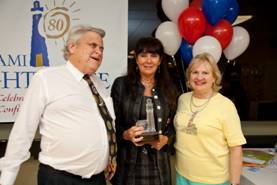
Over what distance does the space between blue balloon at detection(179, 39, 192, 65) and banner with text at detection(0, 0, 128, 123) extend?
1.65 ft

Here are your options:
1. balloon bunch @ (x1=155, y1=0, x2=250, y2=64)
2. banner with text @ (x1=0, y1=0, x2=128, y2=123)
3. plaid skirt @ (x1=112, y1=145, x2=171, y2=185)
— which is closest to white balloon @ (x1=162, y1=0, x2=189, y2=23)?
balloon bunch @ (x1=155, y1=0, x2=250, y2=64)

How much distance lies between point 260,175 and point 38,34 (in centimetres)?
194

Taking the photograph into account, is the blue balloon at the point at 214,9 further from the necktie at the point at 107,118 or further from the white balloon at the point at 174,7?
the necktie at the point at 107,118

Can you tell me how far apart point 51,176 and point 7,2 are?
1.54 m

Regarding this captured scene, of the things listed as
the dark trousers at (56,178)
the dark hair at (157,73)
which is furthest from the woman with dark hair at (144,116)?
the dark trousers at (56,178)

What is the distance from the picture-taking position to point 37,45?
243 cm

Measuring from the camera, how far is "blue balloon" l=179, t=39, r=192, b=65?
7.60 feet

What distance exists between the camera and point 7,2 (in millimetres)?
2367

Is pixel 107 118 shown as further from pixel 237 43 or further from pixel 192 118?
pixel 237 43

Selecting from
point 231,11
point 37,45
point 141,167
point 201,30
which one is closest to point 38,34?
point 37,45

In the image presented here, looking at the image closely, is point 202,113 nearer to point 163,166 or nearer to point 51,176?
point 163,166

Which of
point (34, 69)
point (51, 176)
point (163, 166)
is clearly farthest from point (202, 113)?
point (34, 69)

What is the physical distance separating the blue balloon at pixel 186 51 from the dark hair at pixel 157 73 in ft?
1.62

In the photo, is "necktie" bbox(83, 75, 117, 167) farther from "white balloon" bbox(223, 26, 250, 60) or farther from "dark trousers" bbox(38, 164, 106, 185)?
"white balloon" bbox(223, 26, 250, 60)
